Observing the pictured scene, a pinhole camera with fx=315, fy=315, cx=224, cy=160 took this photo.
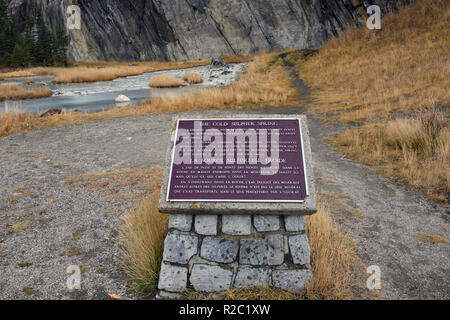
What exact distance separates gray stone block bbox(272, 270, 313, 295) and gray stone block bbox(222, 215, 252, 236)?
0.59 m

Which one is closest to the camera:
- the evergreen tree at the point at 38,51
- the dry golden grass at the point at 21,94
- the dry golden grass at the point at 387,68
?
the dry golden grass at the point at 387,68

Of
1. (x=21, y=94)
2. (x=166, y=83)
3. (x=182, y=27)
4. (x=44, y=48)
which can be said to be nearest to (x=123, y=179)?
(x=21, y=94)

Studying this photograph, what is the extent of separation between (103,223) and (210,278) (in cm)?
240

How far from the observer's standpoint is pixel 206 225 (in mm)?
3453

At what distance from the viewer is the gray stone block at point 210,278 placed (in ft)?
11.1

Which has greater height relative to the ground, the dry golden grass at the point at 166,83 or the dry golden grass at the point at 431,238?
the dry golden grass at the point at 166,83

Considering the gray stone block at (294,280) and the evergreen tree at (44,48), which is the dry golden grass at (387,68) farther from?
the evergreen tree at (44,48)

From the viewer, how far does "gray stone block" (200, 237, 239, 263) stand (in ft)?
11.2

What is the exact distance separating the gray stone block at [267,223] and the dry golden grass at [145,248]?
4.19 feet

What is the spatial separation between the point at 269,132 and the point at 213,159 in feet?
2.53

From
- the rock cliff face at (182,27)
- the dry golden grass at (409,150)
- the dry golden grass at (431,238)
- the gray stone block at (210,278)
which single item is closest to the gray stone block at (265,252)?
the gray stone block at (210,278)

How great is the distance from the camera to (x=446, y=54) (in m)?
16.2

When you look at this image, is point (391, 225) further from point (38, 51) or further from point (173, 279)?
point (38, 51)

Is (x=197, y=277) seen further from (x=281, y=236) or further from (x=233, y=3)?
(x=233, y=3)
